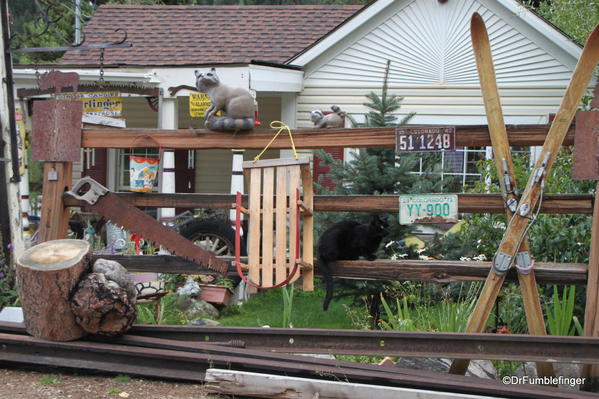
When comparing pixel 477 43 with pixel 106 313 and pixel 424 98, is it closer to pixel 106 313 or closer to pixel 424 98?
pixel 106 313

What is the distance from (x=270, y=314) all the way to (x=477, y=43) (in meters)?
4.77

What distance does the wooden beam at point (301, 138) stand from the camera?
17.6 ft

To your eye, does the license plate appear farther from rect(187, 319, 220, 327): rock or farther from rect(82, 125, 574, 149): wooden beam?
rect(187, 319, 220, 327): rock

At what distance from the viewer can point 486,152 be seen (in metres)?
11.8

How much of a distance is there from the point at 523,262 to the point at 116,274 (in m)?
3.01

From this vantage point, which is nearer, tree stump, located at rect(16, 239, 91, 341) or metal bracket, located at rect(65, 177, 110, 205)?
tree stump, located at rect(16, 239, 91, 341)

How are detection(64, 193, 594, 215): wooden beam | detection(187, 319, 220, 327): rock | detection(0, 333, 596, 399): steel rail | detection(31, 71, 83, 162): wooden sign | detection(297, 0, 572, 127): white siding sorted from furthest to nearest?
detection(297, 0, 572, 127): white siding
detection(187, 319, 220, 327): rock
detection(31, 71, 83, 162): wooden sign
detection(64, 193, 594, 215): wooden beam
detection(0, 333, 596, 399): steel rail

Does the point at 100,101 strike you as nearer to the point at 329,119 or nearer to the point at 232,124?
the point at 329,119

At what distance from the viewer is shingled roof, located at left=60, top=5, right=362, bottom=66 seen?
12469 millimetres

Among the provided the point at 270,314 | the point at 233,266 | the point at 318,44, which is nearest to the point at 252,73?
the point at 318,44

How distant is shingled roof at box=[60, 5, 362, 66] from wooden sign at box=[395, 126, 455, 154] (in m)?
6.76

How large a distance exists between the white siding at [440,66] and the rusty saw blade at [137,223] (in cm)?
692

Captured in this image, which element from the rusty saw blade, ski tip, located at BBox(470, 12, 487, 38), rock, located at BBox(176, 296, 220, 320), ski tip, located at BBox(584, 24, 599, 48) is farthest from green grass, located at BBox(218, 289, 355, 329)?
ski tip, located at BBox(584, 24, 599, 48)

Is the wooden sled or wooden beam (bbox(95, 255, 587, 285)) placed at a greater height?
the wooden sled
